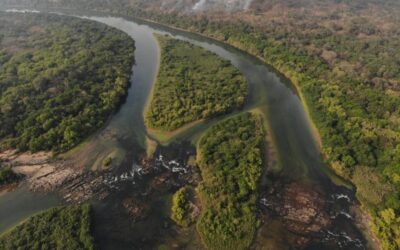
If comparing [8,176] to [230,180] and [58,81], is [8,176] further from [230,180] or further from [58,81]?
[230,180]

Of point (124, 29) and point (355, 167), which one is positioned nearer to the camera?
point (355, 167)

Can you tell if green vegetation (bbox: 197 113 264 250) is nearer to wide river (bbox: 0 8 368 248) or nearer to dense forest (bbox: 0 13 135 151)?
wide river (bbox: 0 8 368 248)

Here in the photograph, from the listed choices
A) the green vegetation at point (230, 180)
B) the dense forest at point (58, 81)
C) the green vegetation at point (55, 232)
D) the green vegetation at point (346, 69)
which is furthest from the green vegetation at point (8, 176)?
the green vegetation at point (346, 69)

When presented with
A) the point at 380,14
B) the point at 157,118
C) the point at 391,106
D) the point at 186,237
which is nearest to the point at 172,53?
the point at 157,118

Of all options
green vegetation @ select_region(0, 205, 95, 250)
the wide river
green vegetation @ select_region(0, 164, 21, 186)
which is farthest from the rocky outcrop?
green vegetation @ select_region(0, 164, 21, 186)

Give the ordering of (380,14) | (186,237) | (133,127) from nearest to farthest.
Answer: (186,237) → (133,127) → (380,14)

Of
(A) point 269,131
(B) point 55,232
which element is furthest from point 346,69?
(B) point 55,232

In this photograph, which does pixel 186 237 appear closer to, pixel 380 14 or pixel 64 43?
pixel 64 43
